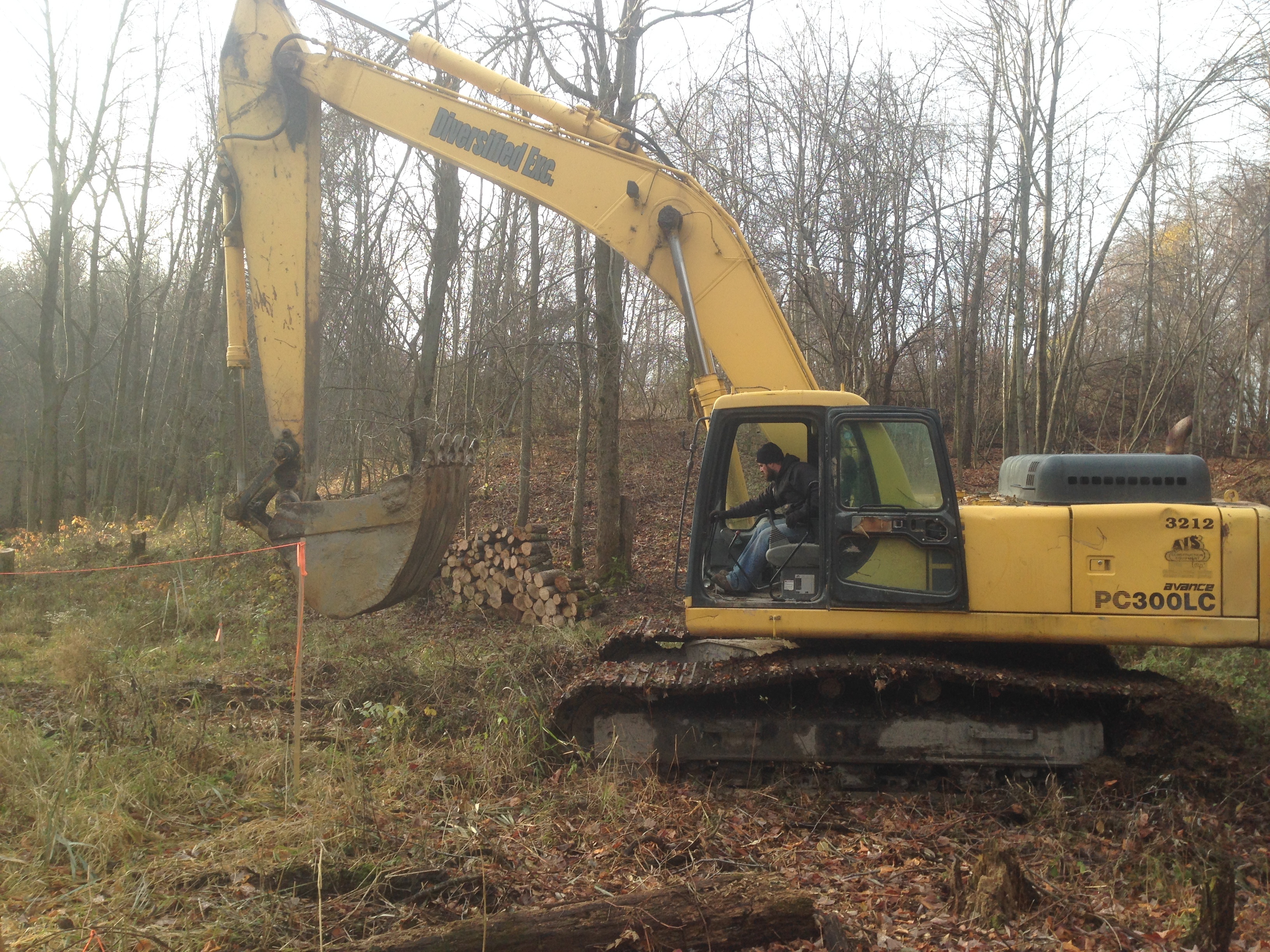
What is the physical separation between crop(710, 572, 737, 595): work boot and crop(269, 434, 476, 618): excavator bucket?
1618 mm

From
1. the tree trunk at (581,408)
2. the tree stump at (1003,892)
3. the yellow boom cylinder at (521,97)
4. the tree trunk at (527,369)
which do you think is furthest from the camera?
the tree trunk at (527,369)

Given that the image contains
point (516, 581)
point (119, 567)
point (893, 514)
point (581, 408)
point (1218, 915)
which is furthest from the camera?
point (581, 408)

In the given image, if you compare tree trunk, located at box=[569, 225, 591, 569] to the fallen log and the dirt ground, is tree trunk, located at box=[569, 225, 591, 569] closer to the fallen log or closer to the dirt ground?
the dirt ground

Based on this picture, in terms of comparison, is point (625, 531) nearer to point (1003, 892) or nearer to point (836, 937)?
point (1003, 892)

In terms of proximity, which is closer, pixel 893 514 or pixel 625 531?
pixel 893 514

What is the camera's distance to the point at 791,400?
488cm

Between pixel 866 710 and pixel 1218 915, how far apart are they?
6.63ft

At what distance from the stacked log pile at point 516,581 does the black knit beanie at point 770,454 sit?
4248mm

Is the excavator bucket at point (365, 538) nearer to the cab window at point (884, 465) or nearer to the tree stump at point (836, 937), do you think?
the cab window at point (884, 465)

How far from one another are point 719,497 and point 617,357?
6.20m

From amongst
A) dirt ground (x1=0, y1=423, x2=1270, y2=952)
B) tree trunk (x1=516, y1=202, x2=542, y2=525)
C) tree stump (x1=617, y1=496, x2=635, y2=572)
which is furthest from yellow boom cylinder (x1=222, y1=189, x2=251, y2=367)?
tree trunk (x1=516, y1=202, x2=542, y2=525)

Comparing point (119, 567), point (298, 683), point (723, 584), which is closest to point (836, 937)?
point (723, 584)

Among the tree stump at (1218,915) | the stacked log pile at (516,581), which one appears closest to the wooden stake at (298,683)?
the tree stump at (1218,915)

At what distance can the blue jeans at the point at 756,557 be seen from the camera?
5.02 meters
